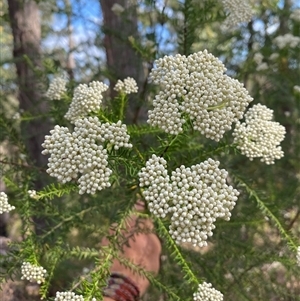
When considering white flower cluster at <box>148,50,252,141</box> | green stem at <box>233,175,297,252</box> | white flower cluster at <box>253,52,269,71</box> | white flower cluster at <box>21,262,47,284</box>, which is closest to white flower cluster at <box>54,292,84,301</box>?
white flower cluster at <box>21,262,47,284</box>

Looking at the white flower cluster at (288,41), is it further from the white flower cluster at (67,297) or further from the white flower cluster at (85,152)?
the white flower cluster at (67,297)

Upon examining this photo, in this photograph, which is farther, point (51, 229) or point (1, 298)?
point (1, 298)

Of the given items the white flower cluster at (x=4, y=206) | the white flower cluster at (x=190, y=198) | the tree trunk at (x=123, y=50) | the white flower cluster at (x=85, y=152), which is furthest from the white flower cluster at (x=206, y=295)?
the tree trunk at (x=123, y=50)

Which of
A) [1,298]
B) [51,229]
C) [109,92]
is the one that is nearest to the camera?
[51,229]

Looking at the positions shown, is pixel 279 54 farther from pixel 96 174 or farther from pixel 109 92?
pixel 96 174

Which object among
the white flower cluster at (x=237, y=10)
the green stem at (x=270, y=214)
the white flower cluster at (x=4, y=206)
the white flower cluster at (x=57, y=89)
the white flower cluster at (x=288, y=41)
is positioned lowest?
the white flower cluster at (x=4, y=206)

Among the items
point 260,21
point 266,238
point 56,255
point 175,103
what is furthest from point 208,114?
point 260,21

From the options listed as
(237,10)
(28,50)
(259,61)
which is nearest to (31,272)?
(237,10)
